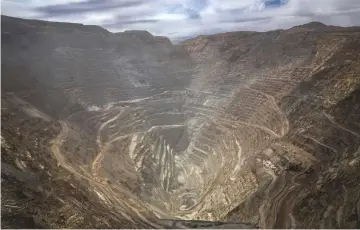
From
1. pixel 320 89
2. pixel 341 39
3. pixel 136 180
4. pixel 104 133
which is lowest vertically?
pixel 136 180

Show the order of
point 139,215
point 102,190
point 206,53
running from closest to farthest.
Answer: point 139,215 → point 102,190 → point 206,53

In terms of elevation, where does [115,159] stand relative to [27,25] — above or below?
below

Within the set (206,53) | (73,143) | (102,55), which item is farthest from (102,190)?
(206,53)

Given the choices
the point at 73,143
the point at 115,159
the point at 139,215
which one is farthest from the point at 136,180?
the point at 139,215

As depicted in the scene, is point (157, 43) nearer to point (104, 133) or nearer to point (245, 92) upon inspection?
point (245, 92)

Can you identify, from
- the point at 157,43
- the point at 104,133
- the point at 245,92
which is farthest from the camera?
the point at 157,43

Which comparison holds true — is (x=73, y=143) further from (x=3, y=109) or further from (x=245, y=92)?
A: (x=245, y=92)

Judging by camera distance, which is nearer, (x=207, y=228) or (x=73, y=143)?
(x=207, y=228)
